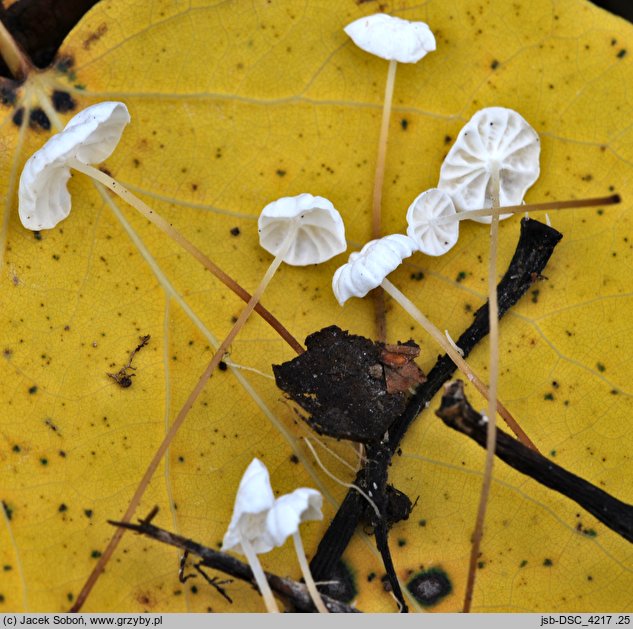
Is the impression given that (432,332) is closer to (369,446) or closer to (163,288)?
(369,446)

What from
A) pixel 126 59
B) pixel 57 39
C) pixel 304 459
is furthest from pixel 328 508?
pixel 57 39

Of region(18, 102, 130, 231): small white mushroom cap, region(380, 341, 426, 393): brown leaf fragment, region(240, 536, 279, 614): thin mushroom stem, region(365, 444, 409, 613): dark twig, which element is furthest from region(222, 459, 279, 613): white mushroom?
region(18, 102, 130, 231): small white mushroom cap

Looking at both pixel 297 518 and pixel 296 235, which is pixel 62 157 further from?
pixel 297 518

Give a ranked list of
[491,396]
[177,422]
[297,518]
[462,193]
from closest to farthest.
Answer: [297,518]
[491,396]
[177,422]
[462,193]

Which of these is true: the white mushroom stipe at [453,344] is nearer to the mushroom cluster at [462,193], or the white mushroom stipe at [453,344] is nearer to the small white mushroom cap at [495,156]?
the mushroom cluster at [462,193]

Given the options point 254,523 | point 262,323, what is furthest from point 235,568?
point 262,323

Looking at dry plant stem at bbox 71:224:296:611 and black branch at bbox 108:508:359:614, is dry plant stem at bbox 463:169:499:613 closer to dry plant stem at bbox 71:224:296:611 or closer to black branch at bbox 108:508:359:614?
black branch at bbox 108:508:359:614
